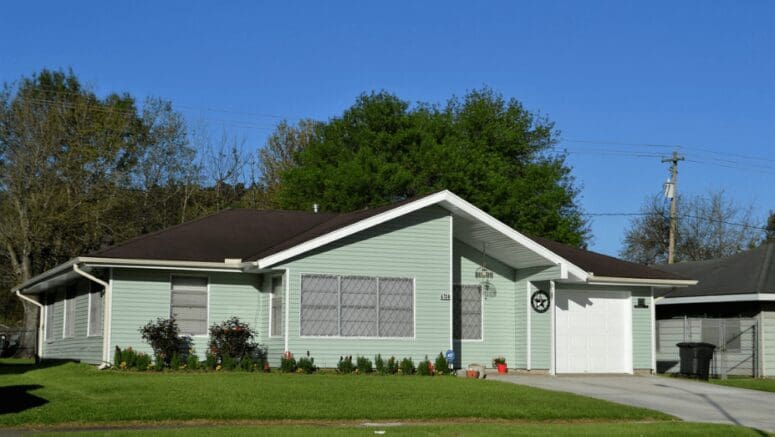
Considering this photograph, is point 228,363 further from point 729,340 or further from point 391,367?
point 729,340

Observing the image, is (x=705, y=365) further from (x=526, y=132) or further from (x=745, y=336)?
(x=526, y=132)

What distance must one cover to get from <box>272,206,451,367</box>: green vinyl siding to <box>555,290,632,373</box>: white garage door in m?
3.63

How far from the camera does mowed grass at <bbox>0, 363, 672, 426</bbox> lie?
1572 cm

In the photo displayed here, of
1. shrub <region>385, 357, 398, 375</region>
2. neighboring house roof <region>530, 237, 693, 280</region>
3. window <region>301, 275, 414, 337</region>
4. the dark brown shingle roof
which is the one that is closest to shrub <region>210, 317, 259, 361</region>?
window <region>301, 275, 414, 337</region>

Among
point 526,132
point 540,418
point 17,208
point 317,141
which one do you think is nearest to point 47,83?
point 17,208

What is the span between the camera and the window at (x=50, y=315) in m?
30.7

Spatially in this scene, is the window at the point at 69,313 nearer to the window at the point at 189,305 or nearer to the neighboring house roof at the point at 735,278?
the window at the point at 189,305

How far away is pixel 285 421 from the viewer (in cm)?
1580

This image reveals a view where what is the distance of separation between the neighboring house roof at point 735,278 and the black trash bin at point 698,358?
1.89 m

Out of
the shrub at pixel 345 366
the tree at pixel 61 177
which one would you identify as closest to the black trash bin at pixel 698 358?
the shrub at pixel 345 366

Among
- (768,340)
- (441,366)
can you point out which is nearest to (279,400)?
(441,366)

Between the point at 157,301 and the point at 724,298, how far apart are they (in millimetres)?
16579

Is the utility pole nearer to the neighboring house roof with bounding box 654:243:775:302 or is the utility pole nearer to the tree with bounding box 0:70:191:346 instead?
the neighboring house roof with bounding box 654:243:775:302

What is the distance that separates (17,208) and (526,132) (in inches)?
990
